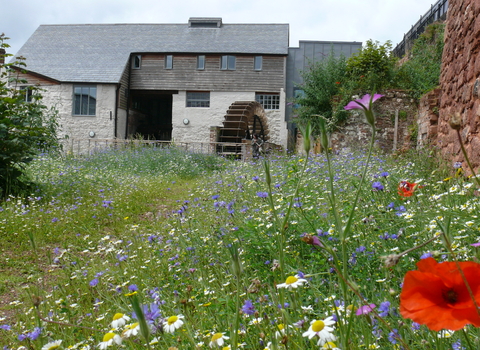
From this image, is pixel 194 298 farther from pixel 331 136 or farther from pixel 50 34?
pixel 50 34

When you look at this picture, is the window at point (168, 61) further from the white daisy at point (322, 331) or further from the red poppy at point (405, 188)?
the white daisy at point (322, 331)

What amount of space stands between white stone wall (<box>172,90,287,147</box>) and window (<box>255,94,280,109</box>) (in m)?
0.42

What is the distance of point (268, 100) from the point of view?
26.9 m

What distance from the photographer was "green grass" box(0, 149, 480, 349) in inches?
59.1

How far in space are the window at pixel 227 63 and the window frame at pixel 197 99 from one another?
1.87 meters

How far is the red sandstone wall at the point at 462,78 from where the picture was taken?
4.30 meters

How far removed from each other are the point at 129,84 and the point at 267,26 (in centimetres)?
978

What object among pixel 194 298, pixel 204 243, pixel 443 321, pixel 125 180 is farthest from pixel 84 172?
pixel 443 321

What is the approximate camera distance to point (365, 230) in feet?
8.38

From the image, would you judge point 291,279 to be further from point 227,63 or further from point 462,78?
point 227,63

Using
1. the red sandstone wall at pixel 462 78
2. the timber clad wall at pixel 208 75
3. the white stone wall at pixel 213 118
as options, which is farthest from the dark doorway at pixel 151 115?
the red sandstone wall at pixel 462 78

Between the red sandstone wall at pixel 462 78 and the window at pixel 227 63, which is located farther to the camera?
the window at pixel 227 63

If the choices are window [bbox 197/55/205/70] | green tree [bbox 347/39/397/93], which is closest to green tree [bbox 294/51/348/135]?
green tree [bbox 347/39/397/93]

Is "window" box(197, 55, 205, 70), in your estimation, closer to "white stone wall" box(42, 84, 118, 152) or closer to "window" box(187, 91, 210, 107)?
"window" box(187, 91, 210, 107)
